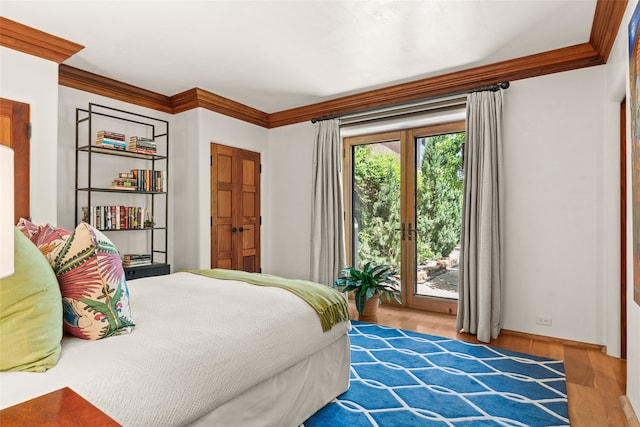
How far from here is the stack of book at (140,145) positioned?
154 inches

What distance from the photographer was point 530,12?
261 cm

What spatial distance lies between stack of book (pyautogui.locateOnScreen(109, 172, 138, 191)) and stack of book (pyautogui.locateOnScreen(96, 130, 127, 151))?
288 millimetres

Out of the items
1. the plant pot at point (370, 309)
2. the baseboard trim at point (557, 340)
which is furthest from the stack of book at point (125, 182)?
the baseboard trim at point (557, 340)

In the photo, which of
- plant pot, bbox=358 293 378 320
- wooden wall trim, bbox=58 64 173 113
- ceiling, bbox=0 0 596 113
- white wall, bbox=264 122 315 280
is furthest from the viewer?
white wall, bbox=264 122 315 280

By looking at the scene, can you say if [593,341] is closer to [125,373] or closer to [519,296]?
[519,296]

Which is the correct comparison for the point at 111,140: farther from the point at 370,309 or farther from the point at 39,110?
the point at 370,309

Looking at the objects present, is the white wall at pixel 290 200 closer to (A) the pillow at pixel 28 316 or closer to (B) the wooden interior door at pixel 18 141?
(B) the wooden interior door at pixel 18 141

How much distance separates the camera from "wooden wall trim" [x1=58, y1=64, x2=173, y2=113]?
3.54 metres

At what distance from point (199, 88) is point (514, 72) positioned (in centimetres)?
325

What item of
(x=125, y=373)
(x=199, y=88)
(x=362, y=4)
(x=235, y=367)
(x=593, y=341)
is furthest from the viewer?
(x=199, y=88)

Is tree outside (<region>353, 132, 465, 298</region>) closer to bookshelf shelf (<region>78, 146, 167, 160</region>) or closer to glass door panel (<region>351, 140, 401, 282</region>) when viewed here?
glass door panel (<region>351, 140, 401, 282</region>)

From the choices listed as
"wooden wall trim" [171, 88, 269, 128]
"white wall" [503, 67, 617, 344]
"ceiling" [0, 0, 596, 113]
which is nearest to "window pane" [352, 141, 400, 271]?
"ceiling" [0, 0, 596, 113]

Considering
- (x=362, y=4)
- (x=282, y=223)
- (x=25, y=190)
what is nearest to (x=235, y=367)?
(x=362, y=4)

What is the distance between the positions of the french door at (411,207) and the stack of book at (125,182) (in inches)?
100
